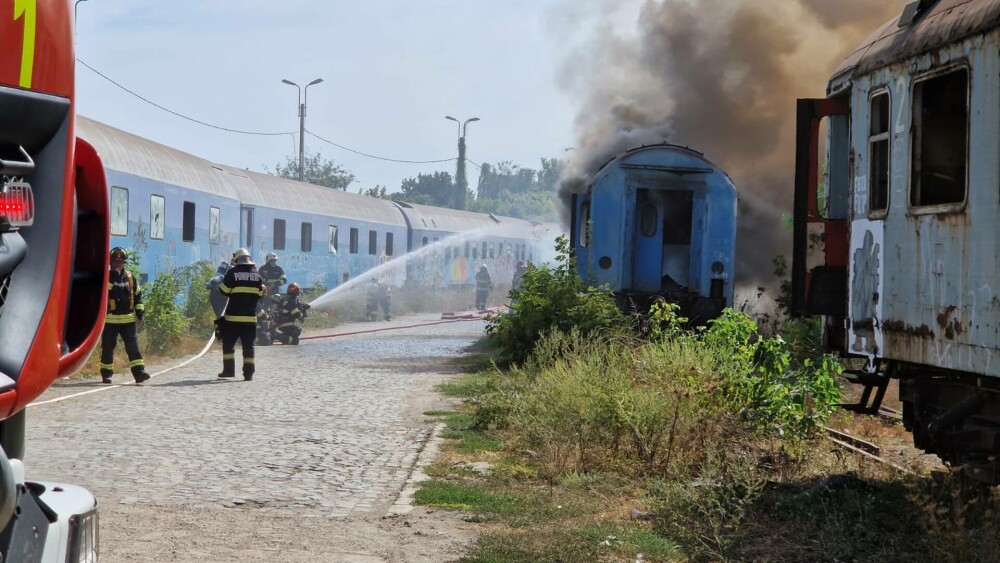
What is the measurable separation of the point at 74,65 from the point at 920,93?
5.36 meters

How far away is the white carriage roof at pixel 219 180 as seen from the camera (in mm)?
19797

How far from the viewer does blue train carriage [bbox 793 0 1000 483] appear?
652 cm

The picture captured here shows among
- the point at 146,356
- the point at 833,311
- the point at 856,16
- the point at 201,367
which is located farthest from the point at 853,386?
the point at 856,16

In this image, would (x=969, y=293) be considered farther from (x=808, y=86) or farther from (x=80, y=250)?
(x=808, y=86)

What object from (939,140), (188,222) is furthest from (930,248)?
(188,222)

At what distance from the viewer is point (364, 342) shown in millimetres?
25531

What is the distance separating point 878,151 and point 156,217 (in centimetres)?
1621

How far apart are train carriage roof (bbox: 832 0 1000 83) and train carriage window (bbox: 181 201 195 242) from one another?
17.0 meters

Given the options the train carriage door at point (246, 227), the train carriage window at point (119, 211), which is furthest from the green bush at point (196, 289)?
the train carriage window at point (119, 211)

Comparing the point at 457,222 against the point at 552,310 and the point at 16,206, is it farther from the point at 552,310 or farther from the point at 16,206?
the point at 16,206

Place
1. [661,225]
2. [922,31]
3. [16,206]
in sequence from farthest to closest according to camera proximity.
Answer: [661,225] < [922,31] < [16,206]

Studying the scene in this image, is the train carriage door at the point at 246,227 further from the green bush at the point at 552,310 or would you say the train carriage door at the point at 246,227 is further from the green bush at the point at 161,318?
the green bush at the point at 552,310

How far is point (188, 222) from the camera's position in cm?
2381

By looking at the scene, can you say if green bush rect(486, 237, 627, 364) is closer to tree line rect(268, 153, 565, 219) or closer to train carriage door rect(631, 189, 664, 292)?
train carriage door rect(631, 189, 664, 292)
